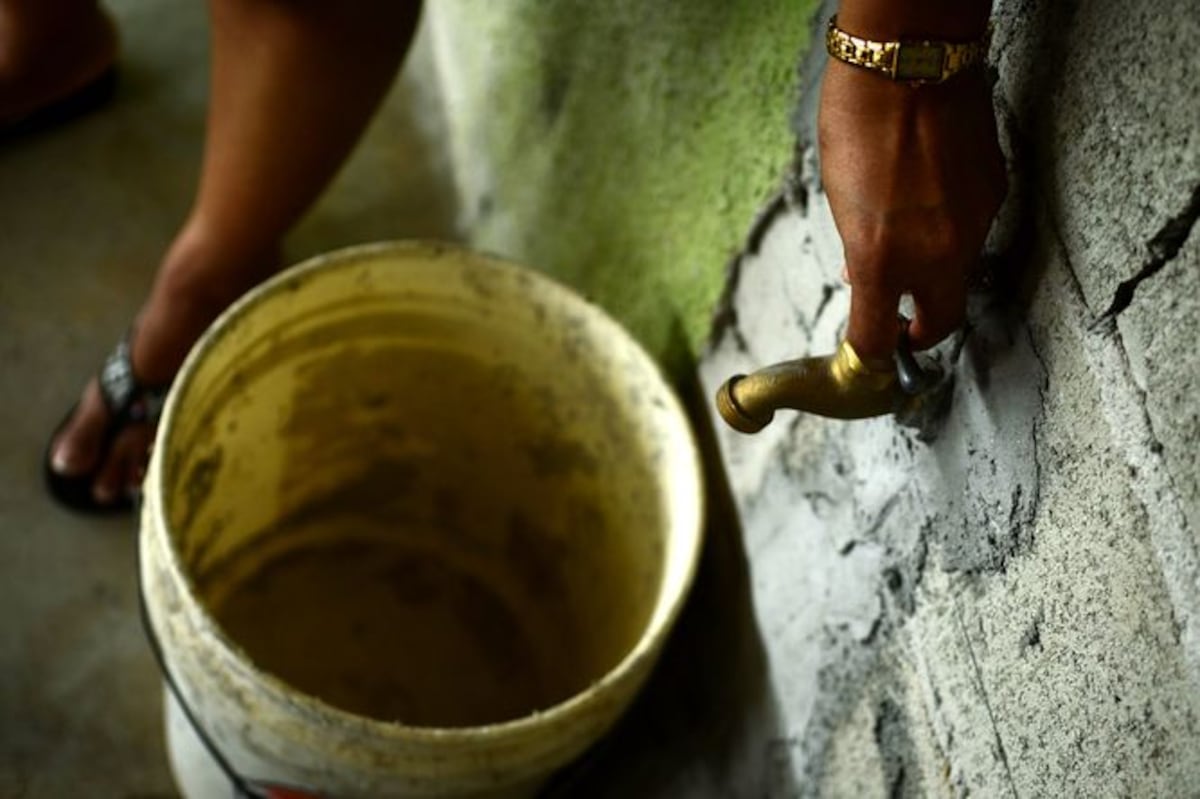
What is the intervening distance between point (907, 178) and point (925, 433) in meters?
0.22

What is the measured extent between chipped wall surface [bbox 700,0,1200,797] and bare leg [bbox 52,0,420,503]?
1.66 feet

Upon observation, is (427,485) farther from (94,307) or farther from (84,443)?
(94,307)

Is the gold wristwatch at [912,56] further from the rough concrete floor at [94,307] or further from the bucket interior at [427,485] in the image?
the rough concrete floor at [94,307]

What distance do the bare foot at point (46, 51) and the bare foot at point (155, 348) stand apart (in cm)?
40

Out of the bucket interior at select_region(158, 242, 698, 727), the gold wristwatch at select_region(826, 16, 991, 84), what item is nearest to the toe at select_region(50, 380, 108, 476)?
the bucket interior at select_region(158, 242, 698, 727)

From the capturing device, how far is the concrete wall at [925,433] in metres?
0.61

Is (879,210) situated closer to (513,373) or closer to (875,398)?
(875,398)

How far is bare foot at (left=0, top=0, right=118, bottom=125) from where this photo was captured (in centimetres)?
159

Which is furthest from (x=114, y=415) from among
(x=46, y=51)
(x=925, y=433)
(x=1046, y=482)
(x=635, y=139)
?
(x=1046, y=482)

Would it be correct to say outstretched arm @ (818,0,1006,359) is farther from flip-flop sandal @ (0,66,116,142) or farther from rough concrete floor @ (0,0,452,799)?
flip-flop sandal @ (0,66,116,142)

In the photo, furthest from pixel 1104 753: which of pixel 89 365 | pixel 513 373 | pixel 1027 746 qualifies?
pixel 89 365

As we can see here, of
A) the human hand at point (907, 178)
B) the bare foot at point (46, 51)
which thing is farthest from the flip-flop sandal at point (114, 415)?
the human hand at point (907, 178)

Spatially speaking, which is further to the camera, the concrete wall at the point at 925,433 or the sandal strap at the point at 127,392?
the sandal strap at the point at 127,392

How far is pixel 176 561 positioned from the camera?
0.92 meters
